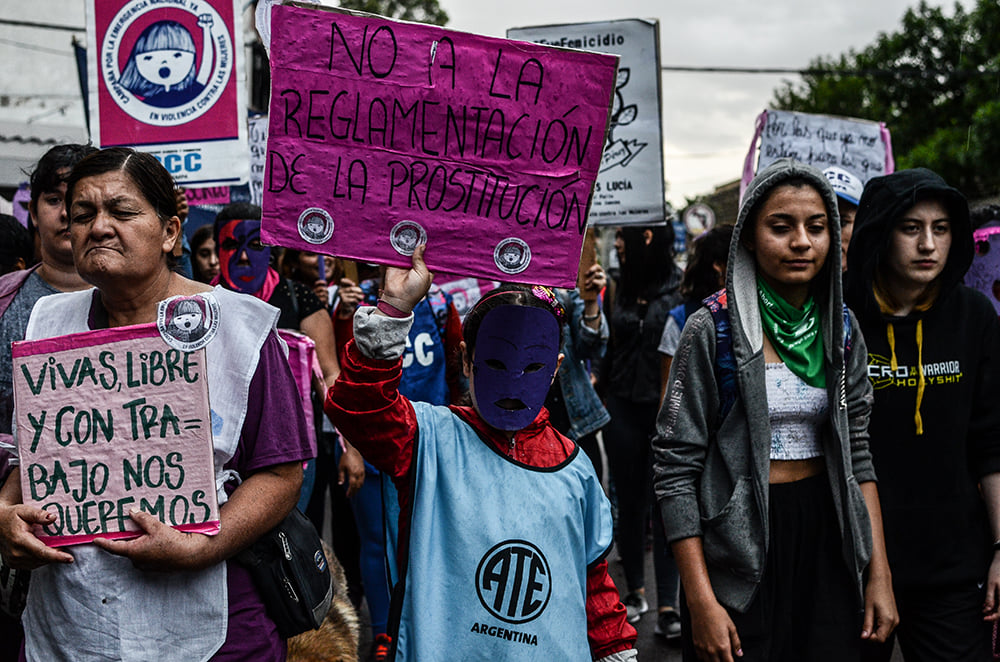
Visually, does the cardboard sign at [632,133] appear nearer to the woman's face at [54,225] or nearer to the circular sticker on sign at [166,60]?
the circular sticker on sign at [166,60]

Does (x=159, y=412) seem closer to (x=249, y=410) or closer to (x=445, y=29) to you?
(x=249, y=410)

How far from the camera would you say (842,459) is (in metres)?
2.73

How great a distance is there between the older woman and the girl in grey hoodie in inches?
47.1

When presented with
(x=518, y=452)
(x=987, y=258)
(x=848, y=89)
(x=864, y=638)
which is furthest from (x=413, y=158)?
(x=848, y=89)

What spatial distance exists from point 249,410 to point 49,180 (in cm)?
140

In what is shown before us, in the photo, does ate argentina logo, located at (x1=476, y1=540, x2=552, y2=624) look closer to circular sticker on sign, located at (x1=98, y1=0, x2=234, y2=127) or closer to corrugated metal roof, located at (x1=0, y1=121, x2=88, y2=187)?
circular sticker on sign, located at (x1=98, y1=0, x2=234, y2=127)

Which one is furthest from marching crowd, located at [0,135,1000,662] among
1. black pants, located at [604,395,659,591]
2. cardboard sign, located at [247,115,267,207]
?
cardboard sign, located at [247,115,267,207]

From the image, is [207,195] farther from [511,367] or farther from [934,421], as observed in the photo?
[934,421]

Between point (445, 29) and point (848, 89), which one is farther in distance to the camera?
point (848, 89)

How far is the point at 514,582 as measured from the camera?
90.0 inches

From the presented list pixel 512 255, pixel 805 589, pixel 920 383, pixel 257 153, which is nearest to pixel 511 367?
pixel 512 255

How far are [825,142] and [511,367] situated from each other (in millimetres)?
4538

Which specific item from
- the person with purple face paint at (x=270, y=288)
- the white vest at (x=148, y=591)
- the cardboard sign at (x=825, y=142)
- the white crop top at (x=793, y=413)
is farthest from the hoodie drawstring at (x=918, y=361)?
the cardboard sign at (x=825, y=142)

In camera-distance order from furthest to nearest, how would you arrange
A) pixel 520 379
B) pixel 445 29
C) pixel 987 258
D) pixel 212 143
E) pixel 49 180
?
pixel 212 143
pixel 987 258
pixel 49 180
pixel 520 379
pixel 445 29
